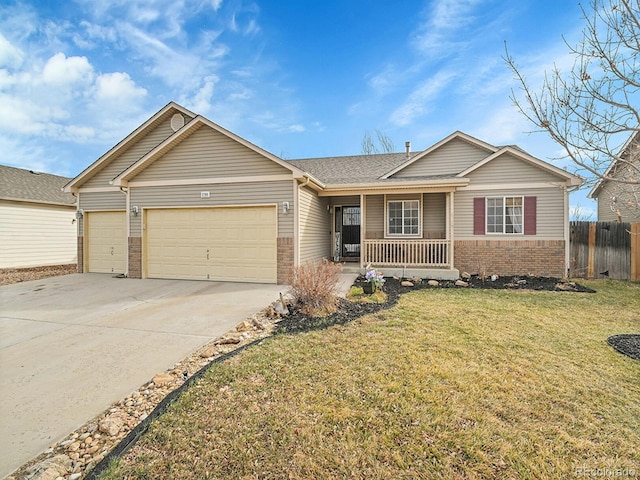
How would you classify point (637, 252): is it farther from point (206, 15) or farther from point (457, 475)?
point (206, 15)

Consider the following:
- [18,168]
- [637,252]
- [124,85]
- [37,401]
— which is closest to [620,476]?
[37,401]

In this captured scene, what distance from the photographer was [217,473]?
216 cm

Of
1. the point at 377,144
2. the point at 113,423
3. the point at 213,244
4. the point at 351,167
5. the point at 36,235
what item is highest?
the point at 377,144

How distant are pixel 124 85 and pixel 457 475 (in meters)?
13.4

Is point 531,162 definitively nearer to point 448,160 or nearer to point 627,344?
point 448,160

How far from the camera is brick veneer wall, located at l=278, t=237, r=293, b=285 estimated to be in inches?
352

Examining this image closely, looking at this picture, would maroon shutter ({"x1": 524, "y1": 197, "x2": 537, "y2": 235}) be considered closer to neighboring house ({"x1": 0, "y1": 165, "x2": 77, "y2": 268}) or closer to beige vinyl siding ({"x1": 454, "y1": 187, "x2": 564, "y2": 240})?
beige vinyl siding ({"x1": 454, "y1": 187, "x2": 564, "y2": 240})

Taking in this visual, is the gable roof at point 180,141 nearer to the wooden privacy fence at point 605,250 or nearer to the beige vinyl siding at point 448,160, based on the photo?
the beige vinyl siding at point 448,160

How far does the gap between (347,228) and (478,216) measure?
5041 mm

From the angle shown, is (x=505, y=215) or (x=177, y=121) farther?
(x=177, y=121)

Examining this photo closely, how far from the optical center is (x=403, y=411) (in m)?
2.81

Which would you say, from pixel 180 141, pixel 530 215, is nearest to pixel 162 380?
pixel 180 141

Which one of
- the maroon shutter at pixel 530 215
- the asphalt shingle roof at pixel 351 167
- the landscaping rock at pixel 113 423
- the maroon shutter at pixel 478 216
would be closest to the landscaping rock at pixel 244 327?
the landscaping rock at pixel 113 423

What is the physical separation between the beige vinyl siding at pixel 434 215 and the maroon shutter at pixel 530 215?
2567 millimetres
